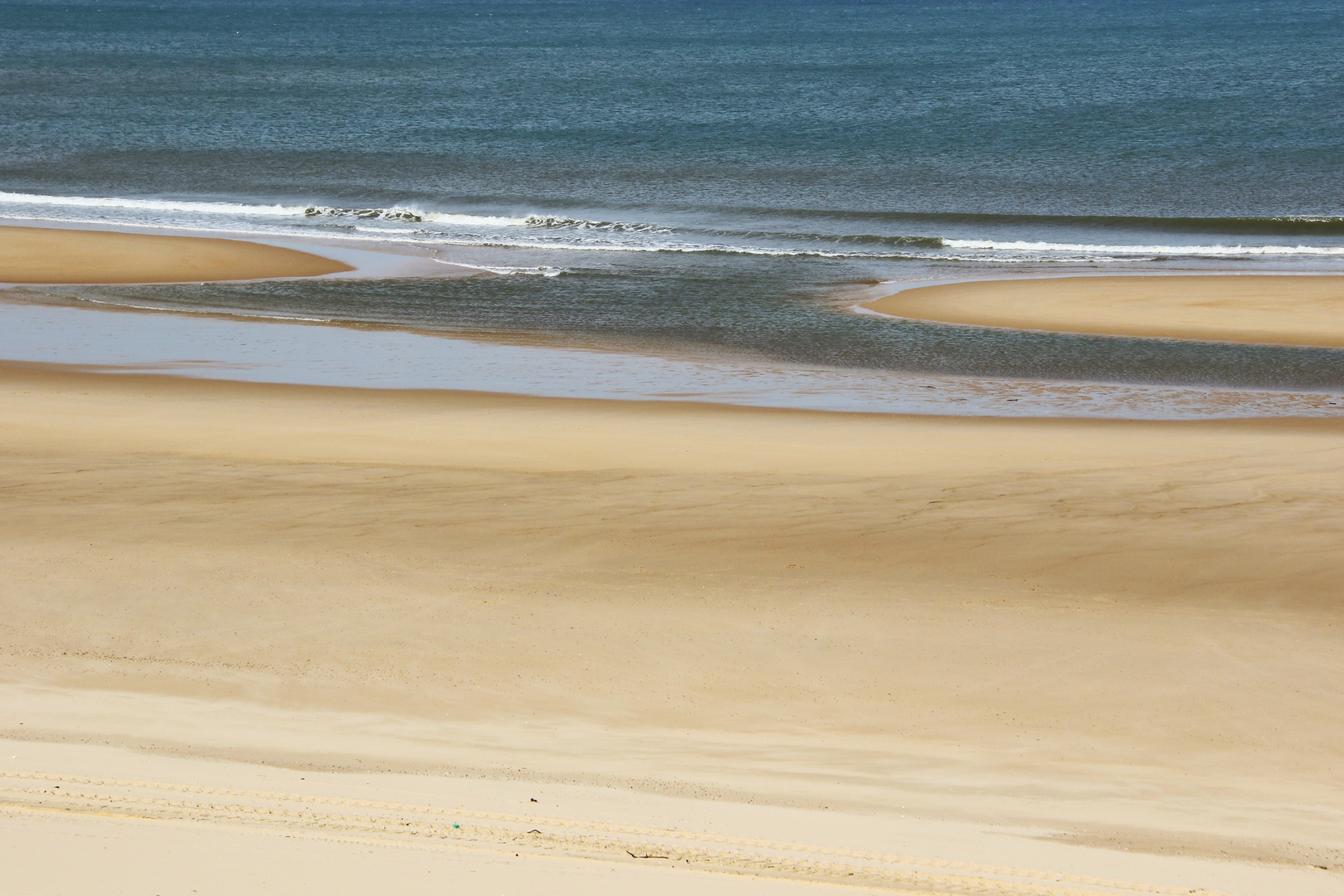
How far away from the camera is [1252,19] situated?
3278 inches

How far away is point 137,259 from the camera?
21.1 m

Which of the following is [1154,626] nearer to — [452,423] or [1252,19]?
[452,423]

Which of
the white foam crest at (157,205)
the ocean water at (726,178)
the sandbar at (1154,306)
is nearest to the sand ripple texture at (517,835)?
the ocean water at (726,178)

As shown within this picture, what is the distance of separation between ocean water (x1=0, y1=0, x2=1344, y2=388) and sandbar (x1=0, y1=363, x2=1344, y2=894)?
5.80m

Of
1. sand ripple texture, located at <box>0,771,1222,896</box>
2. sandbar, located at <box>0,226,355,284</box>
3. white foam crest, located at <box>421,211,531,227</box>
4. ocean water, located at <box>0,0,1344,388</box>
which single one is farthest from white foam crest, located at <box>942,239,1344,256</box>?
sand ripple texture, located at <box>0,771,1222,896</box>

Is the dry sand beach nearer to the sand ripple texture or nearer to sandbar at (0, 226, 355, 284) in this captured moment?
the sand ripple texture

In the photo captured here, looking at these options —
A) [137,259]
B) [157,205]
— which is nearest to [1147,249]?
[137,259]

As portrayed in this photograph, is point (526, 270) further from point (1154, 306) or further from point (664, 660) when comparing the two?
point (664, 660)

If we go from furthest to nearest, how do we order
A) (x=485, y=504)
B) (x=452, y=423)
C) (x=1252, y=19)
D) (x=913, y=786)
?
1. (x=1252, y=19)
2. (x=452, y=423)
3. (x=485, y=504)
4. (x=913, y=786)

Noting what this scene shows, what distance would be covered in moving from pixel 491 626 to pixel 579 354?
843cm


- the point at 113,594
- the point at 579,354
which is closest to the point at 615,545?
the point at 113,594

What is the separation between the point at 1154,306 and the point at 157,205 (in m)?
21.7

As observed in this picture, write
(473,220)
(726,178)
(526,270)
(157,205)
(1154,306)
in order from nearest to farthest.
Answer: (1154,306)
(526,270)
(473,220)
(157,205)
(726,178)

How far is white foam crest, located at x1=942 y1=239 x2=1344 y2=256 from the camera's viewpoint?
2280cm
